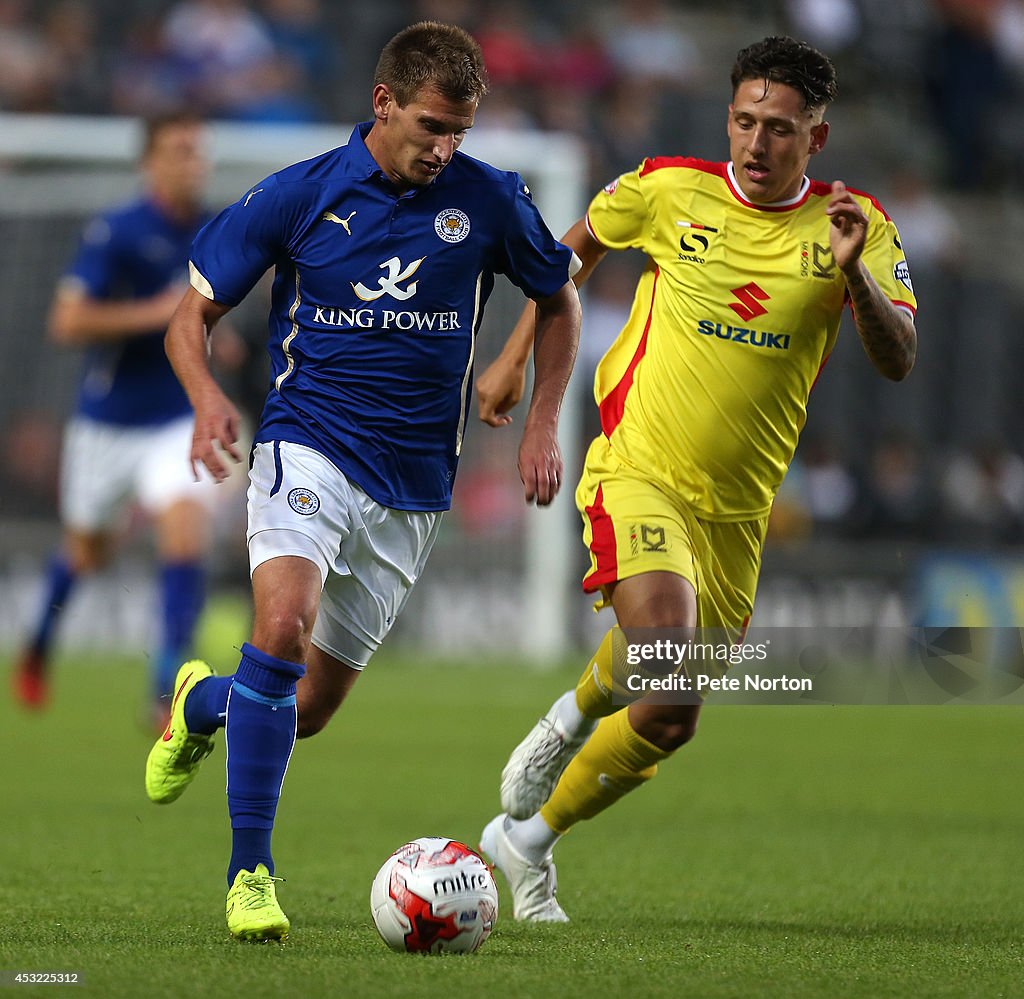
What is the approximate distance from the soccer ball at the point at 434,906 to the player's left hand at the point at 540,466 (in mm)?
992

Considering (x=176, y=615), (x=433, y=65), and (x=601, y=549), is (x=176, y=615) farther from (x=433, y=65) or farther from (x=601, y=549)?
(x=433, y=65)

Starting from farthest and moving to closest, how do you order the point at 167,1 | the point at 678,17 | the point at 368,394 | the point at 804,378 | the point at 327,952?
the point at 678,17
the point at 167,1
the point at 804,378
the point at 368,394
the point at 327,952

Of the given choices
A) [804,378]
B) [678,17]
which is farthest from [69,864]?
[678,17]

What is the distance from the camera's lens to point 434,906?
4289mm

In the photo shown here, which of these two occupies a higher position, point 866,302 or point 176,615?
point 866,302

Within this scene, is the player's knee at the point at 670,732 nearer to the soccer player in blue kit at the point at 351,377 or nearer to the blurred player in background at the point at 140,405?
the soccer player in blue kit at the point at 351,377

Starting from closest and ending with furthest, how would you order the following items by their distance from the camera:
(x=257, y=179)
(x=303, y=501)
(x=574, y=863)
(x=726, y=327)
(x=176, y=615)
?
(x=303, y=501)
(x=726, y=327)
(x=574, y=863)
(x=176, y=615)
(x=257, y=179)

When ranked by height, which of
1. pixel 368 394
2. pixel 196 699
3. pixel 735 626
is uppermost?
pixel 368 394

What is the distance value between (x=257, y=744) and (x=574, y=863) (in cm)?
202

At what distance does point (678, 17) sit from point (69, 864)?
15161mm

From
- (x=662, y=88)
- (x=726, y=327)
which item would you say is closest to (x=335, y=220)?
(x=726, y=327)

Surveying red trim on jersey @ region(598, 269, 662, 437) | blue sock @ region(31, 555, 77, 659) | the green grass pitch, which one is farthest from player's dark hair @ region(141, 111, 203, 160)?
red trim on jersey @ region(598, 269, 662, 437)

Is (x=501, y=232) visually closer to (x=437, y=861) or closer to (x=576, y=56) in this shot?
(x=437, y=861)

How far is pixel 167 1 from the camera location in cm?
1725
